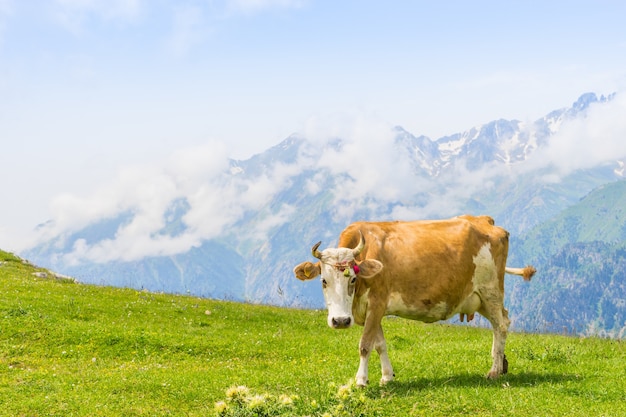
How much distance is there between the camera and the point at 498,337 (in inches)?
616

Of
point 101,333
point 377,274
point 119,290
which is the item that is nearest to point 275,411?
point 377,274

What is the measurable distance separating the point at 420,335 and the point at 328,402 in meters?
15.0

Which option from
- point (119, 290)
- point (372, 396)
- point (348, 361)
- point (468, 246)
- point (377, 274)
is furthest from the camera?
point (119, 290)

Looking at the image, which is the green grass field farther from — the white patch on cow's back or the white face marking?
the white patch on cow's back

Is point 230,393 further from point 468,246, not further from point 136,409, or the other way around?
point 468,246

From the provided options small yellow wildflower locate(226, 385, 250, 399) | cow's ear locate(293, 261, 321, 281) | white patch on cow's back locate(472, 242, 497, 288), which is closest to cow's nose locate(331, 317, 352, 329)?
cow's ear locate(293, 261, 321, 281)

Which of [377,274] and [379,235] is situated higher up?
[379,235]

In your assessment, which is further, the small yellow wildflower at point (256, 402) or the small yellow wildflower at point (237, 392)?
the small yellow wildflower at point (237, 392)

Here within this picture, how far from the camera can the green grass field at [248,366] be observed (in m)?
12.8

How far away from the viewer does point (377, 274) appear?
47.1 feet

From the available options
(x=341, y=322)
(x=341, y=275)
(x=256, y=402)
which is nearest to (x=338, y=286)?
(x=341, y=275)

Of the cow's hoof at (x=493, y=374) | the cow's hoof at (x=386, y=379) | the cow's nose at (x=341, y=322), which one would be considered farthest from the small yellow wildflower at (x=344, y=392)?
the cow's hoof at (x=493, y=374)

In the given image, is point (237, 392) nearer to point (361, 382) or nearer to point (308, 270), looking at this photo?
point (308, 270)

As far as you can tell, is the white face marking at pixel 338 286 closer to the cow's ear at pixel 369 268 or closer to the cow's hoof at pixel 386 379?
the cow's ear at pixel 369 268
